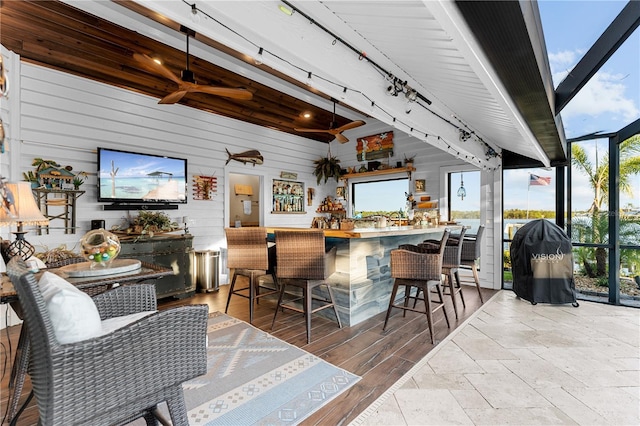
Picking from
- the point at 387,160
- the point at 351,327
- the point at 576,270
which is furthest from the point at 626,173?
the point at 351,327

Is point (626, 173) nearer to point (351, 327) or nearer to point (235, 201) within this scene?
point (351, 327)

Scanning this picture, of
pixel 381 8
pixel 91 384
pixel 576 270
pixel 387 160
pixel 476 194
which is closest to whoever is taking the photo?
pixel 91 384

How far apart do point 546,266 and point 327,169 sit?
442cm

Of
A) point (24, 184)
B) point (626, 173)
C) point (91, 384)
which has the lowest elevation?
point (91, 384)

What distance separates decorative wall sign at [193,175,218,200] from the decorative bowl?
290 cm

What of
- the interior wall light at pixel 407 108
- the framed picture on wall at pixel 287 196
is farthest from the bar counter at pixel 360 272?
the framed picture on wall at pixel 287 196

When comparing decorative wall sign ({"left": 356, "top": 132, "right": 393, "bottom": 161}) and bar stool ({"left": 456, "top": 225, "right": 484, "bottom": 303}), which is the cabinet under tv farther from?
bar stool ({"left": 456, "top": 225, "right": 484, "bottom": 303})

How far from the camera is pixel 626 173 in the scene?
407cm

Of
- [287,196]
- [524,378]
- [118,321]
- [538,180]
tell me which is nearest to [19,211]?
[118,321]

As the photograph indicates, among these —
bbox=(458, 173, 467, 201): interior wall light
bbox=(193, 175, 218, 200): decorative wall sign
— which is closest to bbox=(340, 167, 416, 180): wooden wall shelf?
bbox=(458, 173, 467, 201): interior wall light

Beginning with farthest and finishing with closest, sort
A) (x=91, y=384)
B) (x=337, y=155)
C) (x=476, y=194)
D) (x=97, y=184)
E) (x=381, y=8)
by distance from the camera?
(x=337, y=155) → (x=476, y=194) → (x=97, y=184) → (x=381, y=8) → (x=91, y=384)

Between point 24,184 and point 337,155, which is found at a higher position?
point 337,155

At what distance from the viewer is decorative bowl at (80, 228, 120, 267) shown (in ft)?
6.45

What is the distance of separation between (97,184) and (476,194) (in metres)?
6.06
